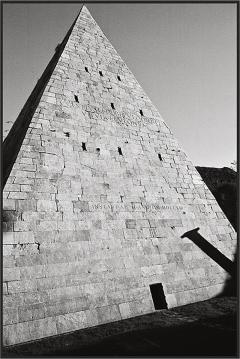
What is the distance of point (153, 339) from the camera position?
153 inches

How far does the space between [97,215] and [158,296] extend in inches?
87.3

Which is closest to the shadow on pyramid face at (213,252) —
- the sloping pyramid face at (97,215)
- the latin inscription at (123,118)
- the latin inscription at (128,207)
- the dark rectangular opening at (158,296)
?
the sloping pyramid face at (97,215)

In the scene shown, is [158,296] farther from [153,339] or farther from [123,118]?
[123,118]

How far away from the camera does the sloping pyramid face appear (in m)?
4.41

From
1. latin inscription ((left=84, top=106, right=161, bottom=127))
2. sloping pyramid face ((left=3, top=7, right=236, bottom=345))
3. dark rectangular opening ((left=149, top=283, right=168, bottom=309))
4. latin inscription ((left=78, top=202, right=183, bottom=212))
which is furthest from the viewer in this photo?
latin inscription ((left=84, top=106, right=161, bottom=127))

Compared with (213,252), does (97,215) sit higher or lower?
higher

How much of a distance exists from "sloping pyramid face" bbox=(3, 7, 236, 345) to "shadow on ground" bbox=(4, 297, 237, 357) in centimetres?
25

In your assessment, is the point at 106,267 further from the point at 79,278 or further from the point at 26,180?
the point at 26,180

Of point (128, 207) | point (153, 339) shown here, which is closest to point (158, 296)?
point (153, 339)

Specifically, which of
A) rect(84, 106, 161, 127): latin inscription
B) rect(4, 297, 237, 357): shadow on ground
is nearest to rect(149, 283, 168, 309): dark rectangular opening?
rect(4, 297, 237, 357): shadow on ground

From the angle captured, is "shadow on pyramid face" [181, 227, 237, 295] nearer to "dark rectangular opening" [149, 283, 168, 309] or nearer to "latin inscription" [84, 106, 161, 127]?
"dark rectangular opening" [149, 283, 168, 309]

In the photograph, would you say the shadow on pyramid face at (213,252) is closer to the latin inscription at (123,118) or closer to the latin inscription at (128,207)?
the latin inscription at (128,207)

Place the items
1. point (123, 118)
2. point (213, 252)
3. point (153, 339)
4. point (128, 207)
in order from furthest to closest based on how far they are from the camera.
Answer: point (123, 118)
point (213, 252)
point (128, 207)
point (153, 339)

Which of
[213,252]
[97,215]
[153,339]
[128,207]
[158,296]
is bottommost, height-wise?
[153,339]
